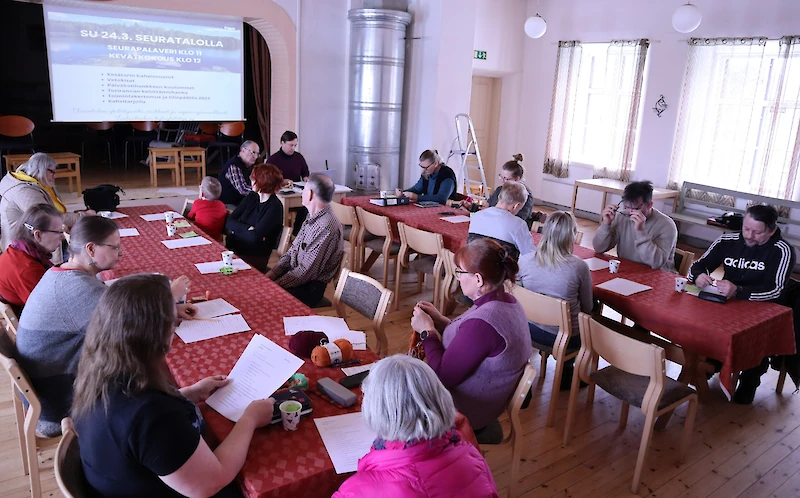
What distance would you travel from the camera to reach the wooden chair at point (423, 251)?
4461mm

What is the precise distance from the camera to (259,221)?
407cm

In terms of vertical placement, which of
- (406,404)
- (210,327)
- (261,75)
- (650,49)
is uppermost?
(650,49)

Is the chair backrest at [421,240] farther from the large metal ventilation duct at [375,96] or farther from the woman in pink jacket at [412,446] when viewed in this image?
the large metal ventilation duct at [375,96]

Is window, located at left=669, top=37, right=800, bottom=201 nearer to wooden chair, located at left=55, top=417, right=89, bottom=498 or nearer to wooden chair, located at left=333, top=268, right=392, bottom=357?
wooden chair, located at left=333, top=268, right=392, bottom=357

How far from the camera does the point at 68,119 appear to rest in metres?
6.79

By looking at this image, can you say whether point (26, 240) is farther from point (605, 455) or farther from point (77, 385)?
point (605, 455)

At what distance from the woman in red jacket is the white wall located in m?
7.87

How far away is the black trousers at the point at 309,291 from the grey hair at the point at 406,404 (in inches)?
87.9

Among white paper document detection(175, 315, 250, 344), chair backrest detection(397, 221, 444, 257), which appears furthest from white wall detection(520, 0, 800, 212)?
white paper document detection(175, 315, 250, 344)

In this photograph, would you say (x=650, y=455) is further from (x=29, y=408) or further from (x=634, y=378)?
(x=29, y=408)

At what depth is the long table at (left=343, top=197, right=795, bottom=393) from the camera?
288 centimetres

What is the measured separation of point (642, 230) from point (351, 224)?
2.57 meters

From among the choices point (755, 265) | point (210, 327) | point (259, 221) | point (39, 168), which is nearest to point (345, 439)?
point (210, 327)

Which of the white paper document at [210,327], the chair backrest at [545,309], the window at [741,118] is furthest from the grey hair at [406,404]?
the window at [741,118]
